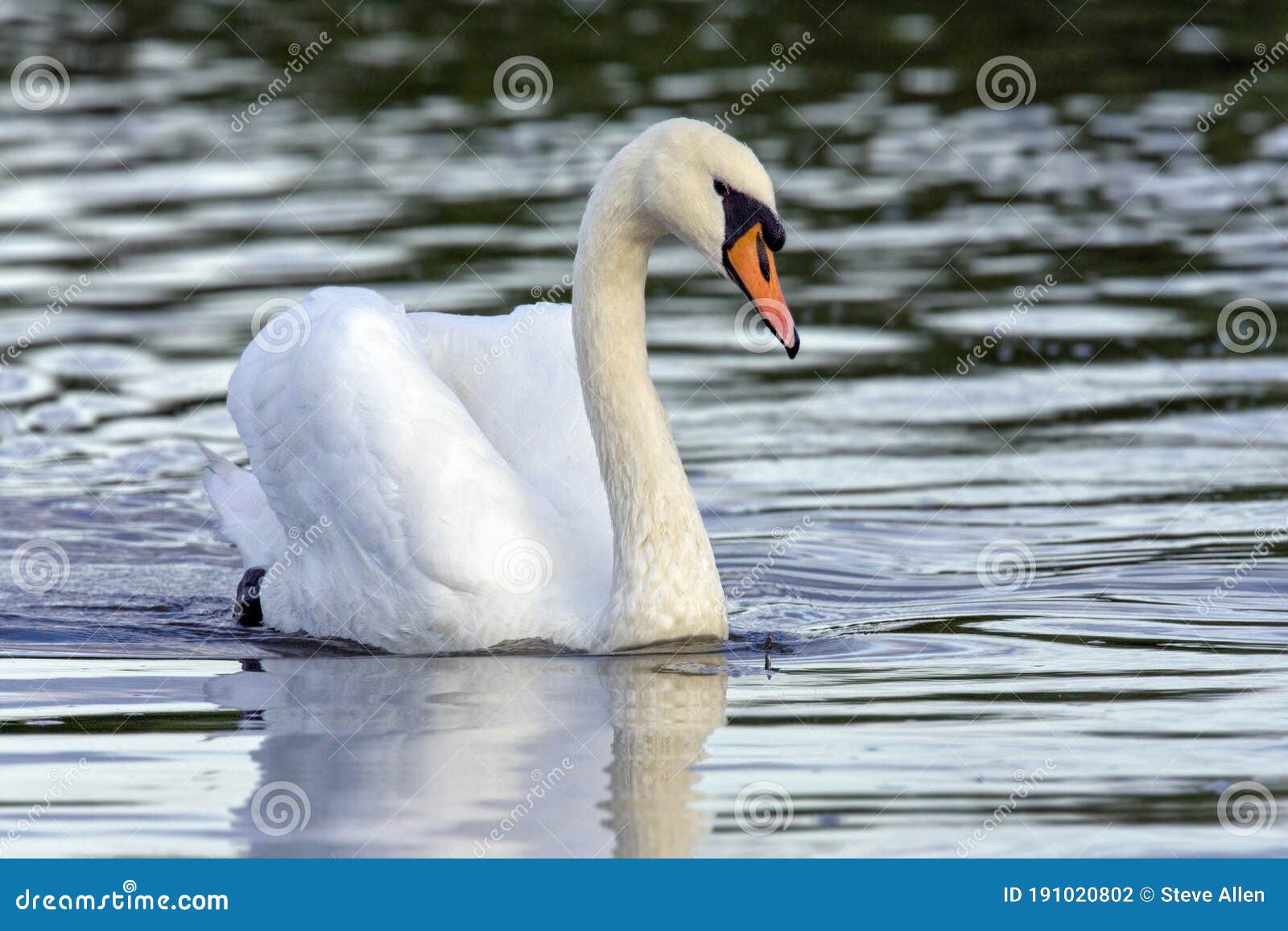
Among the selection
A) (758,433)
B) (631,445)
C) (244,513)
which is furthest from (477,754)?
(758,433)

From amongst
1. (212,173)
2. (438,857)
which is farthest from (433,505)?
(212,173)

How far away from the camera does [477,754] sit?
23.0 feet

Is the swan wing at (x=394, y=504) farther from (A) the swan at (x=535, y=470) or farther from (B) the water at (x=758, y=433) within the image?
(B) the water at (x=758, y=433)

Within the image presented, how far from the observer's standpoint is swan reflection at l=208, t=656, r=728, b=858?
20.2 feet

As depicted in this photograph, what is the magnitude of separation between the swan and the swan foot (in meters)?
0.34

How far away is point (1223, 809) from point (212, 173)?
14188mm

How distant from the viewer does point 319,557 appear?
8.98m

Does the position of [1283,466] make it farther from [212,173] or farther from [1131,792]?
[212,173]

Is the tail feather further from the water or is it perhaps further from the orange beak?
the orange beak

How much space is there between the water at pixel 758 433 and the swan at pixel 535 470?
0.22m

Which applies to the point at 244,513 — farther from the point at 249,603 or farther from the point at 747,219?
the point at 747,219

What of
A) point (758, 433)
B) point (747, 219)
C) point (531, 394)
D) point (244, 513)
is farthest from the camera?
point (758, 433)

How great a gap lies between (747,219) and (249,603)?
2.96 metres

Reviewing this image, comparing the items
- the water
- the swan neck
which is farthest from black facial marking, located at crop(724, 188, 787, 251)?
the water
